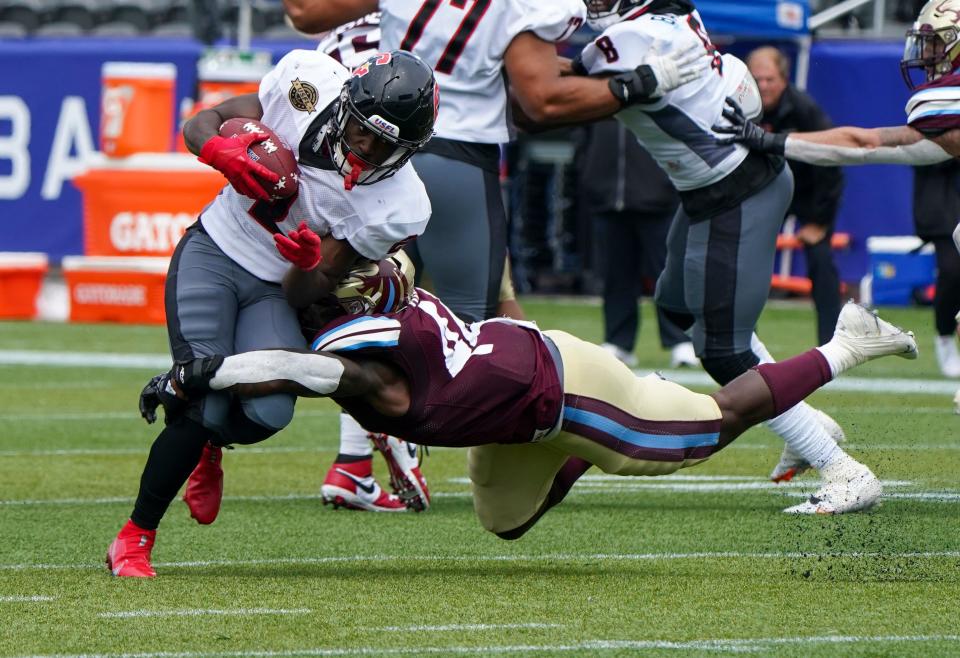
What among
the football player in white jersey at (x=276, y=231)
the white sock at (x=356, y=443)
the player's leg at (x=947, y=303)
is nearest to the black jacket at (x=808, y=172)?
the player's leg at (x=947, y=303)

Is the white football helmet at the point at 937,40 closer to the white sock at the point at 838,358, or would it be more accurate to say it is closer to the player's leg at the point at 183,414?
the white sock at the point at 838,358

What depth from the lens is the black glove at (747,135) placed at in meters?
4.84

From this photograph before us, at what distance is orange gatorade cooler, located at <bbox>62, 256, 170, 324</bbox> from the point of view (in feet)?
35.7

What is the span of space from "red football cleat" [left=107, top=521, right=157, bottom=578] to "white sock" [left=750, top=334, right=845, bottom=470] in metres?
1.86

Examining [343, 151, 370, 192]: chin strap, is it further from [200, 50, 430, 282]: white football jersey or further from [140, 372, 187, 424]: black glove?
[140, 372, 187, 424]: black glove

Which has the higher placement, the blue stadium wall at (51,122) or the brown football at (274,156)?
the brown football at (274,156)

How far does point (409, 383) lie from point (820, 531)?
1.31 metres

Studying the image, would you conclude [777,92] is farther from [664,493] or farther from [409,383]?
[409,383]

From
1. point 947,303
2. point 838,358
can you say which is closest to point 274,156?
point 838,358

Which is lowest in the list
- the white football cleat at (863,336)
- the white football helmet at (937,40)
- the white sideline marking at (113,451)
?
the white sideline marking at (113,451)

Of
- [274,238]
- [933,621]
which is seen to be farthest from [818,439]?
[274,238]

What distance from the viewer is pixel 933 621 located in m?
3.31

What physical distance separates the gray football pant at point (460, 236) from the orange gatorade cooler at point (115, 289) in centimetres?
629

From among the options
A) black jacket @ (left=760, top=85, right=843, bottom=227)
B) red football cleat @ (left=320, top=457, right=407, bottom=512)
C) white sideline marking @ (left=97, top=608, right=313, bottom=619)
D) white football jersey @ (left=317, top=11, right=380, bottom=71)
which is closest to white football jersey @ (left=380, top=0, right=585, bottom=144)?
white football jersey @ (left=317, top=11, right=380, bottom=71)
